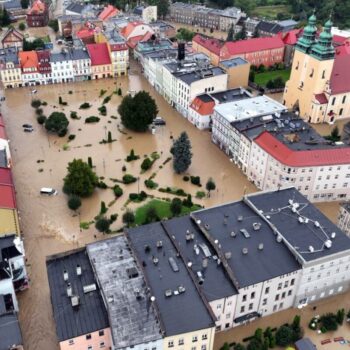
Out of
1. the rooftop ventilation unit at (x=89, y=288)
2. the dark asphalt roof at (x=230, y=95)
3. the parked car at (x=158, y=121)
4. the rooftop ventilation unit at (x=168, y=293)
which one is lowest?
the parked car at (x=158, y=121)

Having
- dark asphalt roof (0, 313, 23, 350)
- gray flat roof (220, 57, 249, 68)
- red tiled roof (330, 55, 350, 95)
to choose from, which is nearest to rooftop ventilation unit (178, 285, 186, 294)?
dark asphalt roof (0, 313, 23, 350)

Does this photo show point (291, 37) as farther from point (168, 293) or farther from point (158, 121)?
point (168, 293)

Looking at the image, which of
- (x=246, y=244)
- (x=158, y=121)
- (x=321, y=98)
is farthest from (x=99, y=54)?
(x=246, y=244)

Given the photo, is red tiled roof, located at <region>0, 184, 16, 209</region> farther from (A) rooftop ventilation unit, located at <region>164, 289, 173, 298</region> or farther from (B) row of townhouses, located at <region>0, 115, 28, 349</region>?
(A) rooftop ventilation unit, located at <region>164, 289, 173, 298</region>

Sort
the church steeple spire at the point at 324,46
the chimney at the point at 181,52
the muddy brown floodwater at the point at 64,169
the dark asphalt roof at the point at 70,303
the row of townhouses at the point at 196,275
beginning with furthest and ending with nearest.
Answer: the chimney at the point at 181,52 < the church steeple spire at the point at 324,46 < the muddy brown floodwater at the point at 64,169 < the dark asphalt roof at the point at 70,303 < the row of townhouses at the point at 196,275

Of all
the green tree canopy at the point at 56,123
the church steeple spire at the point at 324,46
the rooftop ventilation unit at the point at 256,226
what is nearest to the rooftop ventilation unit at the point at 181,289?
the rooftop ventilation unit at the point at 256,226

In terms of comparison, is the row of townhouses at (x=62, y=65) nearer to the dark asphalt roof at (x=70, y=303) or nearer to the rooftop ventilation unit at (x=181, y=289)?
the dark asphalt roof at (x=70, y=303)

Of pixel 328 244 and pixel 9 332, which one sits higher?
pixel 328 244
